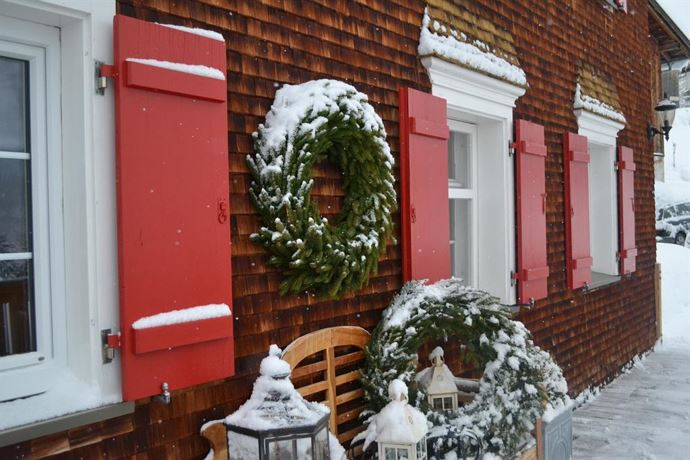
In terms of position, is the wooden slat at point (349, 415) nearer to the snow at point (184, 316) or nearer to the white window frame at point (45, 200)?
the snow at point (184, 316)

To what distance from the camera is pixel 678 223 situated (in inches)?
830

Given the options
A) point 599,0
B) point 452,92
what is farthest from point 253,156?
point 599,0

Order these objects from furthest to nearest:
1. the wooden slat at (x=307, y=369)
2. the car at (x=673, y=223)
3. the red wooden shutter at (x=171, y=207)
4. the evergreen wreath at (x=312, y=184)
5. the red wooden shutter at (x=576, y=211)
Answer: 1. the car at (x=673, y=223)
2. the red wooden shutter at (x=576, y=211)
3. the wooden slat at (x=307, y=369)
4. the evergreen wreath at (x=312, y=184)
5. the red wooden shutter at (x=171, y=207)

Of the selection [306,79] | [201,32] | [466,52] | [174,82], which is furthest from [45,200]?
[466,52]

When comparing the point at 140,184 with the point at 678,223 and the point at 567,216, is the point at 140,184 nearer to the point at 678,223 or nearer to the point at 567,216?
the point at 567,216

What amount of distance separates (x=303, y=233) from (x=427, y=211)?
4.07ft

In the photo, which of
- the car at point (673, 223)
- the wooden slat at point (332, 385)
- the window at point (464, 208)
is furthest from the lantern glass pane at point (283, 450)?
the car at point (673, 223)

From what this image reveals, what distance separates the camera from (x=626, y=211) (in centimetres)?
756

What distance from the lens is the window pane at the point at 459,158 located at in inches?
195

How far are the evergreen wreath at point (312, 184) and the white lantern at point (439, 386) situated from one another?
69cm

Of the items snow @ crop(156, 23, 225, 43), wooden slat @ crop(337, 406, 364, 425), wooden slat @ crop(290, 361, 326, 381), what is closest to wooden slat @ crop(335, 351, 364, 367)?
wooden slat @ crop(290, 361, 326, 381)

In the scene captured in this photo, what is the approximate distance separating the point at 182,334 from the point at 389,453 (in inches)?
43.8

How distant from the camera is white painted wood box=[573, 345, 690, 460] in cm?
486

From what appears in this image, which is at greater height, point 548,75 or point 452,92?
point 548,75
